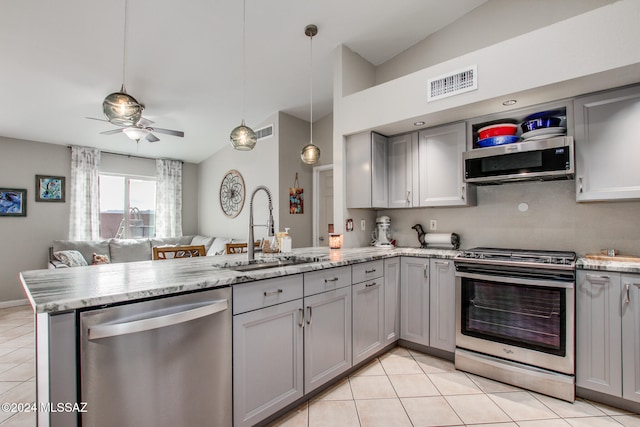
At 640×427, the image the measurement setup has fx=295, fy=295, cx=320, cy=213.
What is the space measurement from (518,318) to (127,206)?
21.3ft

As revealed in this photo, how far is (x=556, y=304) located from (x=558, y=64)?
1.70 metres

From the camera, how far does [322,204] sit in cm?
504

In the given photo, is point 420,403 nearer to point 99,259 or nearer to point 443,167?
point 443,167

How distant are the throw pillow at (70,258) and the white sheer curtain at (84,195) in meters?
0.64

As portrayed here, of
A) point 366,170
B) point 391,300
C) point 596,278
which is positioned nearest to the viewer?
point 596,278

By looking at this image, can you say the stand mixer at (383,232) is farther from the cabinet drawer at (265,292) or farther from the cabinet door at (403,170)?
the cabinet drawer at (265,292)

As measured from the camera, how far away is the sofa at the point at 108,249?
14.2 ft

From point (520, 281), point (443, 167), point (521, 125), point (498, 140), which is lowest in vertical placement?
point (520, 281)

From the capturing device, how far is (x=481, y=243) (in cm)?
296

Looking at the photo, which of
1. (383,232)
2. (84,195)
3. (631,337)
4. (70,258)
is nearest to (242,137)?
(383,232)

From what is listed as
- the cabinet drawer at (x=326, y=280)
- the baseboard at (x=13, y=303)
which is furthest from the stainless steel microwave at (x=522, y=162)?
the baseboard at (x=13, y=303)

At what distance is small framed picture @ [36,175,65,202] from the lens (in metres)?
4.73

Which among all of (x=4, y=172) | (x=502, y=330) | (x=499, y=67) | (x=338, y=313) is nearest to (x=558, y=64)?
(x=499, y=67)

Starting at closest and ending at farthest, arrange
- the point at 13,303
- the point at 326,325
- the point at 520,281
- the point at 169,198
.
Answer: the point at 326,325 → the point at 520,281 → the point at 13,303 → the point at 169,198
